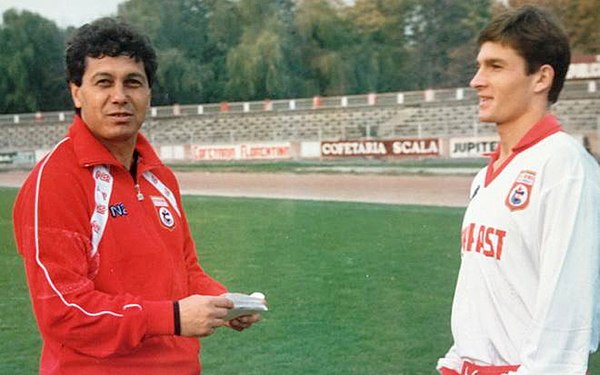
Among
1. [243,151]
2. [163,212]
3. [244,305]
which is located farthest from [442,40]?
[244,305]

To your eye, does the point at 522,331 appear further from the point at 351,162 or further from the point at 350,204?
the point at 351,162

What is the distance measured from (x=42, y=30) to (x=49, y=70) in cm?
108

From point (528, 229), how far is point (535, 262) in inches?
2.5

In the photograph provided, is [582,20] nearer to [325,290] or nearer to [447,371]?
[325,290]

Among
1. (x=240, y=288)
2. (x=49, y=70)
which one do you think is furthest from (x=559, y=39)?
(x=49, y=70)

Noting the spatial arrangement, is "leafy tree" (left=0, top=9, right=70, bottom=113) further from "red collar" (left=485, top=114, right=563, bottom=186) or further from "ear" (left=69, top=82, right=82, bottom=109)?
"red collar" (left=485, top=114, right=563, bottom=186)

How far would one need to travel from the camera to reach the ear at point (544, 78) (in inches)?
58.1

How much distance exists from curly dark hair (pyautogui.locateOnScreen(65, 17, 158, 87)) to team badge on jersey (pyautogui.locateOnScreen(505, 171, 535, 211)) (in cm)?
80

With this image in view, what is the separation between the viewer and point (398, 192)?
13.1 metres

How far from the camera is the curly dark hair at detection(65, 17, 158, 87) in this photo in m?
1.53

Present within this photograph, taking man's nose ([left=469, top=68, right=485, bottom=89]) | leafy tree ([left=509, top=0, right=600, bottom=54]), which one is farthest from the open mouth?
leafy tree ([left=509, top=0, right=600, bottom=54])

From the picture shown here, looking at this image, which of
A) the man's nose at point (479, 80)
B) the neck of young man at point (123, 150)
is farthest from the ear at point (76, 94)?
the man's nose at point (479, 80)

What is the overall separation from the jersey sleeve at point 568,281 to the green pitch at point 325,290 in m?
2.53

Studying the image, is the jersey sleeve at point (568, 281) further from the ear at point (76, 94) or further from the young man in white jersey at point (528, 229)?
the ear at point (76, 94)
